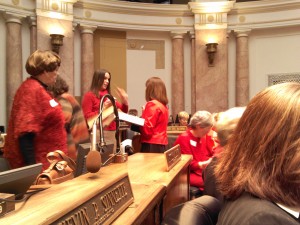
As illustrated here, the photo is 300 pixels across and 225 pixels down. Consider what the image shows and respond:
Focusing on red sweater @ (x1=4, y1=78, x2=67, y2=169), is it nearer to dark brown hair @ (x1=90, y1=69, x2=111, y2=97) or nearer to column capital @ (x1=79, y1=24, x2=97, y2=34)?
dark brown hair @ (x1=90, y1=69, x2=111, y2=97)

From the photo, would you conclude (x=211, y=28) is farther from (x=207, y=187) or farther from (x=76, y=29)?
(x=207, y=187)

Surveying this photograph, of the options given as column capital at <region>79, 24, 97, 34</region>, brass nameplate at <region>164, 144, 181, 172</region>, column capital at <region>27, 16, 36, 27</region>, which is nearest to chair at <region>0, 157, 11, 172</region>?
brass nameplate at <region>164, 144, 181, 172</region>

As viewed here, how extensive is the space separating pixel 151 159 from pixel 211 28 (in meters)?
6.88

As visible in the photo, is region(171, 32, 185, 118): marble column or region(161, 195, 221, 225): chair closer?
region(161, 195, 221, 225): chair

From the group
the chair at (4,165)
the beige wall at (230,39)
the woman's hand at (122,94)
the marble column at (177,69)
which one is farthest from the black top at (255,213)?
the marble column at (177,69)

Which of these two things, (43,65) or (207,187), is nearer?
(207,187)

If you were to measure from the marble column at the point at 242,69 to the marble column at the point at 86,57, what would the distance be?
3.83 meters

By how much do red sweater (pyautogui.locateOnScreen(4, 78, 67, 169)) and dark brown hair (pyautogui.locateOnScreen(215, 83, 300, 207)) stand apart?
67.5 inches

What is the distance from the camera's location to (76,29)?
351 inches

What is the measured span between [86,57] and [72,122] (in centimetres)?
602

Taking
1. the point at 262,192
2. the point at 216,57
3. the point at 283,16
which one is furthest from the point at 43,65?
the point at 283,16

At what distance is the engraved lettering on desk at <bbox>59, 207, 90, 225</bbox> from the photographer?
99 centimetres

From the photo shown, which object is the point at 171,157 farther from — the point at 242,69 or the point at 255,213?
the point at 242,69

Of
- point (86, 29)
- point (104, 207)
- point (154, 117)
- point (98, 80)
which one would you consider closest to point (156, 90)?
point (154, 117)
